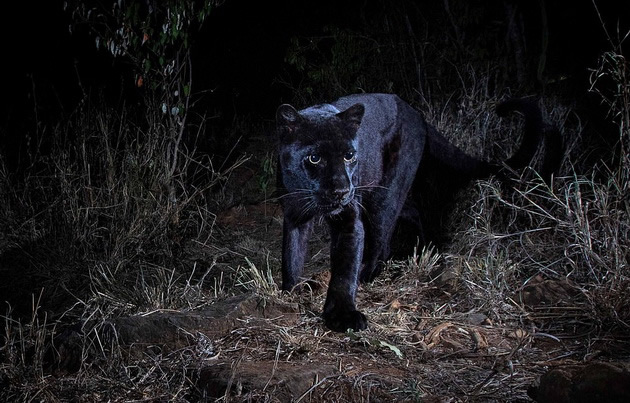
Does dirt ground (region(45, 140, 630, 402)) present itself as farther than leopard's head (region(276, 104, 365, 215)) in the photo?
No

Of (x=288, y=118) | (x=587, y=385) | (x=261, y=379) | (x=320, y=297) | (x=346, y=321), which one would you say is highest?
(x=288, y=118)

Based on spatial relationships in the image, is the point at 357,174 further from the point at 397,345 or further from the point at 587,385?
the point at 587,385

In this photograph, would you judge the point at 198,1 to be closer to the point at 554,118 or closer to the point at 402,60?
the point at 402,60

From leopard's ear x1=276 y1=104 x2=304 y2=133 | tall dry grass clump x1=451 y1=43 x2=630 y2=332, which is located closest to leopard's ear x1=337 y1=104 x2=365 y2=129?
leopard's ear x1=276 y1=104 x2=304 y2=133

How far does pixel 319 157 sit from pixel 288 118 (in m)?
0.34

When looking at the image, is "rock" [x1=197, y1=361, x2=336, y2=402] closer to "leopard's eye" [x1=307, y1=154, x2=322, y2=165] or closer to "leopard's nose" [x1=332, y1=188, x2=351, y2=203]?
"leopard's nose" [x1=332, y1=188, x2=351, y2=203]

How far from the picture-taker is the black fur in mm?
3807

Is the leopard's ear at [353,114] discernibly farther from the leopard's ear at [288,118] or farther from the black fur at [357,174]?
the leopard's ear at [288,118]

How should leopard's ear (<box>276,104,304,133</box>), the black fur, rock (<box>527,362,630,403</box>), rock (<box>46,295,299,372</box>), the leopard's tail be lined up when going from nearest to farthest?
rock (<box>527,362,630,403</box>)
rock (<box>46,295,299,372</box>)
the black fur
leopard's ear (<box>276,104,304,133</box>)
the leopard's tail

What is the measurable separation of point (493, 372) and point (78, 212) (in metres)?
3.40

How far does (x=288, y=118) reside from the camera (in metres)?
4.05

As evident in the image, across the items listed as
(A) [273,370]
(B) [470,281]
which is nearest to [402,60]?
(B) [470,281]

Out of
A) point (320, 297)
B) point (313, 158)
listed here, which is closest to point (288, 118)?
point (313, 158)

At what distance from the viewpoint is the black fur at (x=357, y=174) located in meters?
3.81
